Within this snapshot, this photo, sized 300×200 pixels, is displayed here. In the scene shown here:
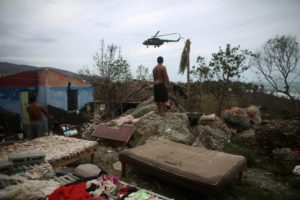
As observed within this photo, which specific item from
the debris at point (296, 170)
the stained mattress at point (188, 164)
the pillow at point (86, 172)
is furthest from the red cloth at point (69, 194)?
the debris at point (296, 170)

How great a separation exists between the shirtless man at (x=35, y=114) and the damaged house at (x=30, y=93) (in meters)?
5.02

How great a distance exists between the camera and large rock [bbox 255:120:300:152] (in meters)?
5.67

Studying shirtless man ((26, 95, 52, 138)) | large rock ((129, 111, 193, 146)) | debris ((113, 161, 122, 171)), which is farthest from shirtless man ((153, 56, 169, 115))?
shirtless man ((26, 95, 52, 138))

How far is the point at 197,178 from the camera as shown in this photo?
3025mm

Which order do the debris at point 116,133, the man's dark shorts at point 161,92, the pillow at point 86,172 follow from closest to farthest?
the pillow at point 86,172, the debris at point 116,133, the man's dark shorts at point 161,92

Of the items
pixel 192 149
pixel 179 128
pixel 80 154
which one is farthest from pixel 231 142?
pixel 80 154

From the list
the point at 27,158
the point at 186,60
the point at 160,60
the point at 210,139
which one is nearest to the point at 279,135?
the point at 210,139

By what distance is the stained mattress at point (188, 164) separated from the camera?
9.81ft

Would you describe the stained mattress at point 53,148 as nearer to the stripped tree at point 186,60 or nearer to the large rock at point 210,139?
the large rock at point 210,139

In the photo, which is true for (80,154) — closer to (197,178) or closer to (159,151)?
(159,151)

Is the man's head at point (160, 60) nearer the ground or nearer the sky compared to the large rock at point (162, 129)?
nearer the sky

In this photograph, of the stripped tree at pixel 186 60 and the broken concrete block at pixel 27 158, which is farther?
the stripped tree at pixel 186 60

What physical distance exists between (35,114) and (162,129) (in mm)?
3775

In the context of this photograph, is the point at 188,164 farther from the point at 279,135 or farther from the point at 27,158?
the point at 279,135
